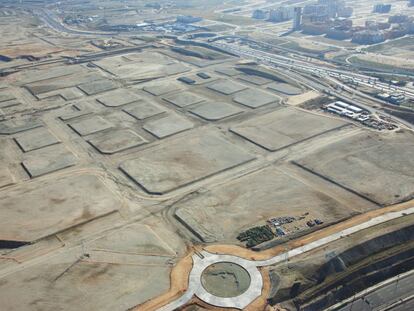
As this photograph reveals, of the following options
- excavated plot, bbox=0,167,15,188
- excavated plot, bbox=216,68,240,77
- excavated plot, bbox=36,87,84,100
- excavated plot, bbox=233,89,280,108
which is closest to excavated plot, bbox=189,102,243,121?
excavated plot, bbox=233,89,280,108

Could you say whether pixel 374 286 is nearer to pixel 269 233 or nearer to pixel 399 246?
pixel 399 246

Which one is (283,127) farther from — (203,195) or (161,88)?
(161,88)

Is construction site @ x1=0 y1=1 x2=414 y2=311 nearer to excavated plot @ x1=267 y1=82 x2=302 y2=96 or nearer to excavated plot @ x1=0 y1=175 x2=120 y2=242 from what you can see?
excavated plot @ x1=0 y1=175 x2=120 y2=242

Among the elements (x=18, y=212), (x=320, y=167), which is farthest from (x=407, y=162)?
(x=18, y=212)

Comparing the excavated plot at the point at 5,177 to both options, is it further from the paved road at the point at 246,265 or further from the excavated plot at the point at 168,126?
the paved road at the point at 246,265

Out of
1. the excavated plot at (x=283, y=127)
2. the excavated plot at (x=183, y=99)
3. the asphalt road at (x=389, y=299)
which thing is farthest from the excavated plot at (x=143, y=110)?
the asphalt road at (x=389, y=299)

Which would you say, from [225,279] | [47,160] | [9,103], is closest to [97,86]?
[9,103]

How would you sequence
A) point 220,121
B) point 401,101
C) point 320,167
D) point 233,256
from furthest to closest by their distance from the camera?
point 401,101, point 220,121, point 320,167, point 233,256

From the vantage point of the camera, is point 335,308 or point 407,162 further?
point 407,162
